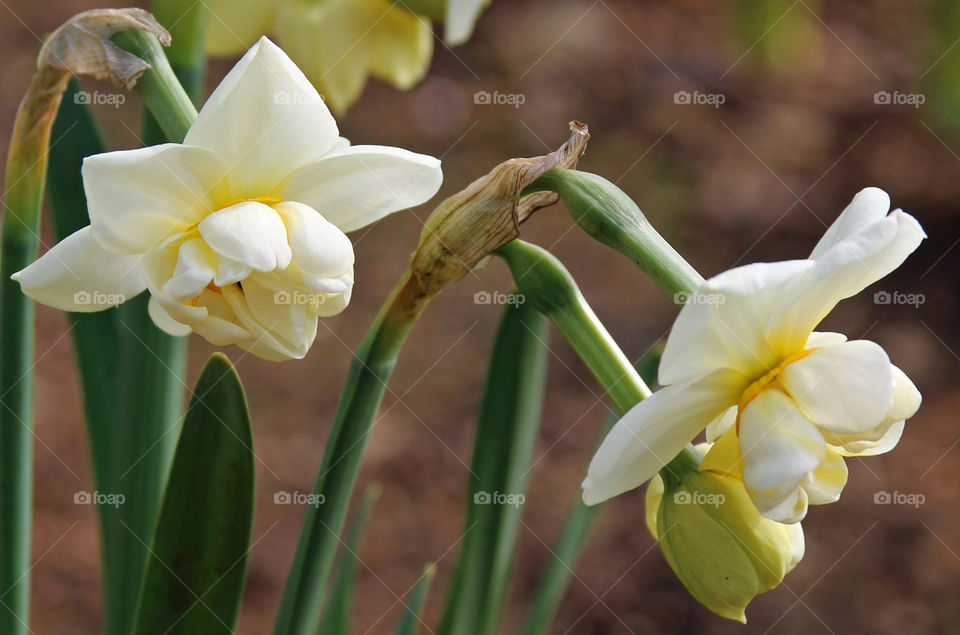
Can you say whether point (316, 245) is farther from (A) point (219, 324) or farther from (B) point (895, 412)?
(B) point (895, 412)

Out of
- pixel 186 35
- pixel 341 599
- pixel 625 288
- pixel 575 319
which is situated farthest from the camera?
pixel 625 288

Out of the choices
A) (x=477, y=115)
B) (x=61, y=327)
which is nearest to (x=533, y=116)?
(x=477, y=115)

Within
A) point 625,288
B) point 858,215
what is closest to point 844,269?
point 858,215

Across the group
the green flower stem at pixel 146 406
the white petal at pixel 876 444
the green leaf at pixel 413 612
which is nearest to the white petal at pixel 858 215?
the white petal at pixel 876 444

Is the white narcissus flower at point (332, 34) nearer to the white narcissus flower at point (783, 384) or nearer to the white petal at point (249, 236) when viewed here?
the white petal at point (249, 236)

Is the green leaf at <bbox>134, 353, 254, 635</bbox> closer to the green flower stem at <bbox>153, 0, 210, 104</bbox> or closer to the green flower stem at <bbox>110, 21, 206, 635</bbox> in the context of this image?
the green flower stem at <bbox>110, 21, 206, 635</bbox>

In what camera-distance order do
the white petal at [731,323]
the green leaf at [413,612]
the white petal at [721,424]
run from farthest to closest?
the green leaf at [413,612] < the white petal at [721,424] < the white petal at [731,323]
